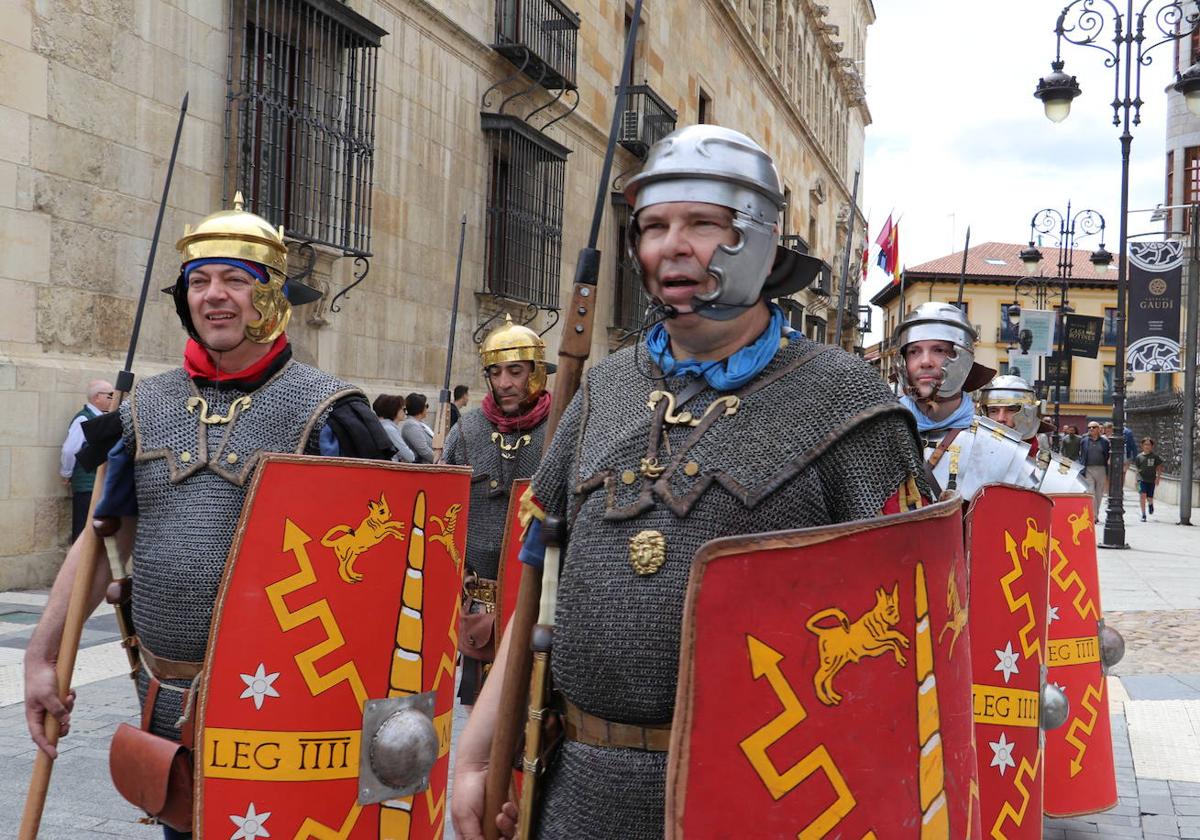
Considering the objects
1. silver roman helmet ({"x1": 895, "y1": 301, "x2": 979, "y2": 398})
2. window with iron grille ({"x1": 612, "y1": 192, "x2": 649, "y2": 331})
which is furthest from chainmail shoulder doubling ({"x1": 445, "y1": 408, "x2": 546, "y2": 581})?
window with iron grille ({"x1": 612, "y1": 192, "x2": 649, "y2": 331})

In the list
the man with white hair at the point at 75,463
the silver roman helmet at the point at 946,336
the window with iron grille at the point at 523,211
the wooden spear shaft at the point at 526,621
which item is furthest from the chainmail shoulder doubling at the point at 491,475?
the window with iron grille at the point at 523,211

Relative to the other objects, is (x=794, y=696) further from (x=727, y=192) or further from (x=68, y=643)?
(x=68, y=643)

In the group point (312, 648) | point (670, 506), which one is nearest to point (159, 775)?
point (312, 648)

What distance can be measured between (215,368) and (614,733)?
1654 mm

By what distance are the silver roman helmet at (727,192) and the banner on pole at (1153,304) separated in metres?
17.4

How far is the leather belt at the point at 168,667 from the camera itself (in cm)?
279

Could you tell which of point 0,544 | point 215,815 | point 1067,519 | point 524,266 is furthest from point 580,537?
point 524,266

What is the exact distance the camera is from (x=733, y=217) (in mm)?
2027

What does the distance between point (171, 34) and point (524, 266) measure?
6.56 metres

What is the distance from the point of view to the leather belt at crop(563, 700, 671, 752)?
1.90m

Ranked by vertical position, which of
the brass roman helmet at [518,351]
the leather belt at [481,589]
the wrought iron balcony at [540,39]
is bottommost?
the leather belt at [481,589]

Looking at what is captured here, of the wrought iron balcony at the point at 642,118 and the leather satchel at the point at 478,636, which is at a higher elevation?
the wrought iron balcony at the point at 642,118

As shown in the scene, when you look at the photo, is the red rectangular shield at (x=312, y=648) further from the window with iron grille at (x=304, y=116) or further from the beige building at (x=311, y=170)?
the window with iron grille at (x=304, y=116)

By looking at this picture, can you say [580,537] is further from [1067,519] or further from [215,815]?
[1067,519]
